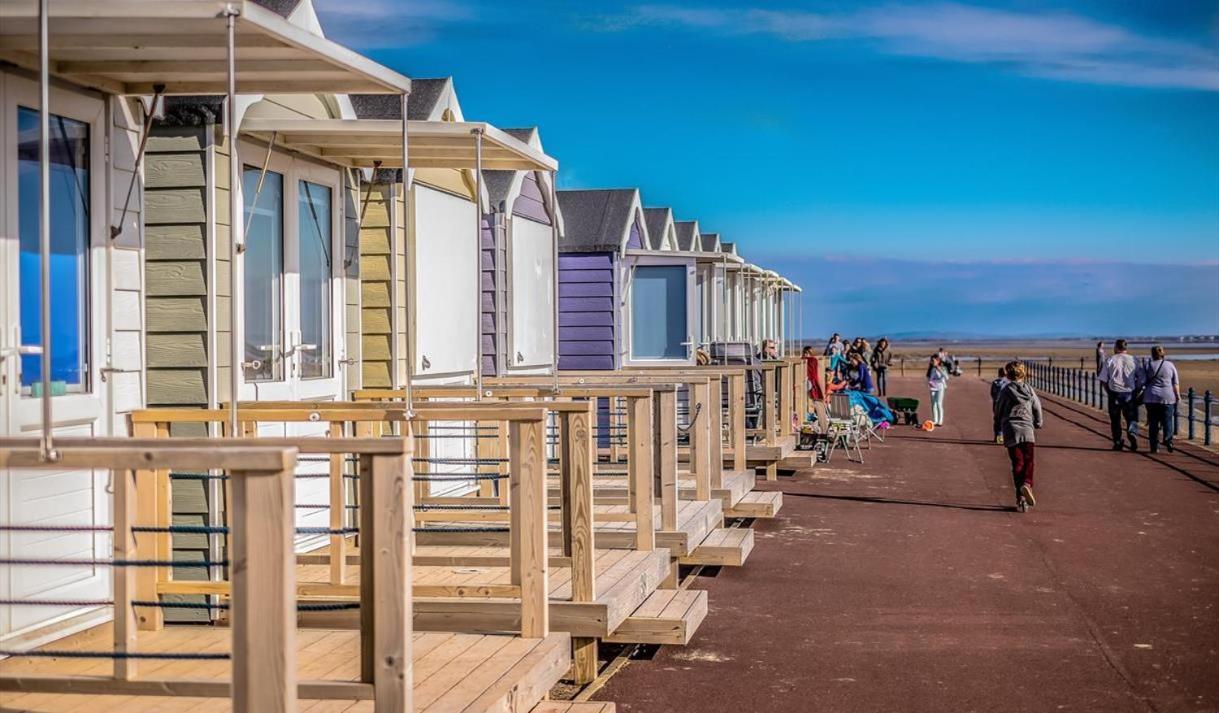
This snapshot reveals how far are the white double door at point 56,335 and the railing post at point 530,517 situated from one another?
1910 mm

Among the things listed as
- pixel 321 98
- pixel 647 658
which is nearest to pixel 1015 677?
pixel 647 658

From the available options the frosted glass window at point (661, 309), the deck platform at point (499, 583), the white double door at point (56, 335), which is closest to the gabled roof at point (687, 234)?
the frosted glass window at point (661, 309)

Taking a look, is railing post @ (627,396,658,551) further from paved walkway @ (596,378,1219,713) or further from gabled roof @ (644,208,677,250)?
gabled roof @ (644,208,677,250)

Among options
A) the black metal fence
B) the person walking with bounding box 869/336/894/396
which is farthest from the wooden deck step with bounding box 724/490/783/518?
the person walking with bounding box 869/336/894/396

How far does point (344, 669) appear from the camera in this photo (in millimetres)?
5473

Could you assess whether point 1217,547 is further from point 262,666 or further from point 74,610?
point 262,666

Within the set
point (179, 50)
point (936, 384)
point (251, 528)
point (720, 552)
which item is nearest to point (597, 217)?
point (720, 552)

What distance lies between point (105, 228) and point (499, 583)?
247 cm

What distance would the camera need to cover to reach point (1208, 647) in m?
8.76

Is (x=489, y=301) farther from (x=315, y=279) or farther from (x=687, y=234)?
(x=687, y=234)

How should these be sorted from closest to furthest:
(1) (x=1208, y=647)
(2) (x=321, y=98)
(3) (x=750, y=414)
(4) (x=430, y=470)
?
(1) (x=1208, y=647), (2) (x=321, y=98), (4) (x=430, y=470), (3) (x=750, y=414)

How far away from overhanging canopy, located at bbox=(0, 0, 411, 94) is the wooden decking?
2.30 m

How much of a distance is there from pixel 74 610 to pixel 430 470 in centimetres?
486

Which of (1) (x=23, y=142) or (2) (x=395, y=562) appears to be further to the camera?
(1) (x=23, y=142)
